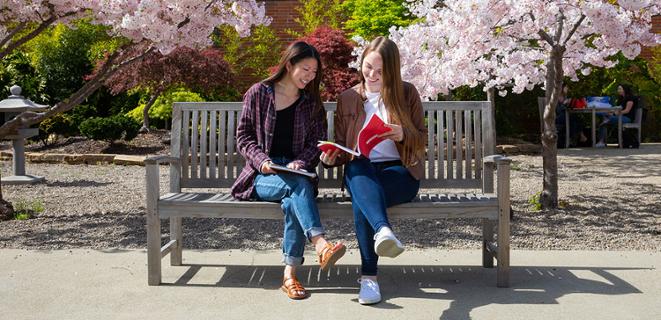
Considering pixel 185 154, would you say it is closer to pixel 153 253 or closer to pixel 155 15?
pixel 153 253

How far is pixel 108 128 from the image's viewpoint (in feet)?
44.2

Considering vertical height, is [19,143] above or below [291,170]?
above

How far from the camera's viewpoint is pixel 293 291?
Answer: 13.9 ft

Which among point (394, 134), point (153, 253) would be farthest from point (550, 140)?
point (153, 253)

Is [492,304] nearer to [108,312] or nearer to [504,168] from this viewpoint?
[504,168]

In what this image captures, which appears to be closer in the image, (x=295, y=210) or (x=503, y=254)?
(x=295, y=210)

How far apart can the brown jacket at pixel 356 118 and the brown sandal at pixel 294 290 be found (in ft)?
2.34

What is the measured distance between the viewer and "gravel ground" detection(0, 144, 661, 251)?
586 centimetres

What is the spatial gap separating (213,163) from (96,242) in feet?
4.25

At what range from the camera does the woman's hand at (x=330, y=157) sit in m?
4.43

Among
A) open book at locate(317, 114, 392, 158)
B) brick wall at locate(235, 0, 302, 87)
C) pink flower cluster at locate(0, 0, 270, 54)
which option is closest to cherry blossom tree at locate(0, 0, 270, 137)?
pink flower cluster at locate(0, 0, 270, 54)

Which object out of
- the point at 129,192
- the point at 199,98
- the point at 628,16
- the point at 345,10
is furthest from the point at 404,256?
the point at 345,10

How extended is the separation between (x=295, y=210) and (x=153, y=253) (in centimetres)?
90

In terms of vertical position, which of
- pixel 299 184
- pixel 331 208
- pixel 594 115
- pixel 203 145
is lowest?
pixel 331 208
